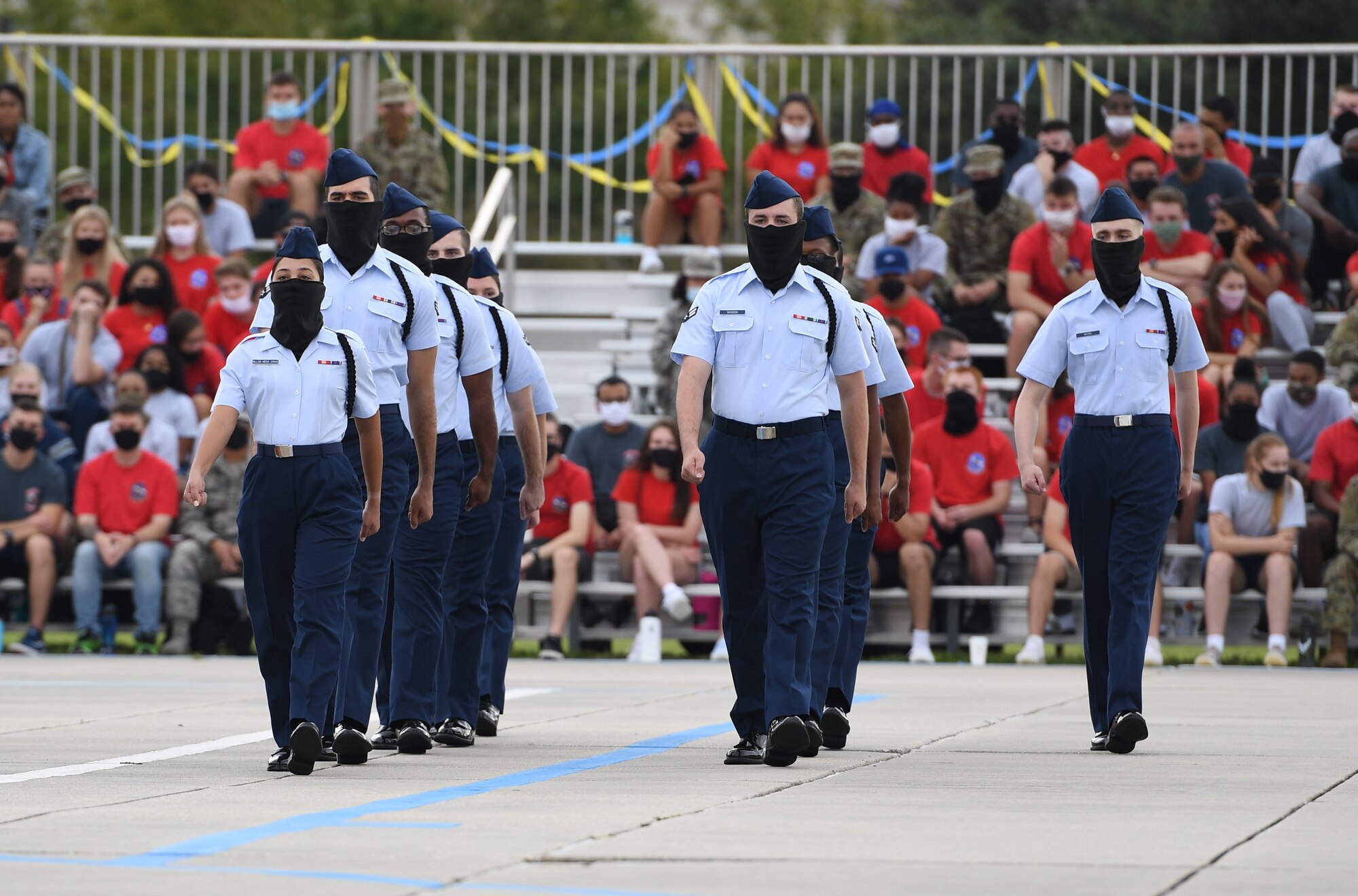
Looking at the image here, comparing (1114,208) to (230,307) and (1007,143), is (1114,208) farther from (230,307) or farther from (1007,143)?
(1007,143)

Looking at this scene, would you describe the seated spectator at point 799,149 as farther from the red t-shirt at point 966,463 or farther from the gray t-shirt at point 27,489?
the gray t-shirt at point 27,489

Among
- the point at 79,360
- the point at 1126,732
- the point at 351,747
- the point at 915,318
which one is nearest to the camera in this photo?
the point at 351,747

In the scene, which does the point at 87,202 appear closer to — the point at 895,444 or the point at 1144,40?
the point at 895,444

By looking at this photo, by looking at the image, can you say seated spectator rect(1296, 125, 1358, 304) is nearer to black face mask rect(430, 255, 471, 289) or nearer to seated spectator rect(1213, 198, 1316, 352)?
seated spectator rect(1213, 198, 1316, 352)

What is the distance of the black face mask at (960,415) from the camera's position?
16.8 metres

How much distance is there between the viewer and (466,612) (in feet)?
32.7

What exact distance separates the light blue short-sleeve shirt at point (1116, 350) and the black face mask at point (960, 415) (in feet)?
22.0

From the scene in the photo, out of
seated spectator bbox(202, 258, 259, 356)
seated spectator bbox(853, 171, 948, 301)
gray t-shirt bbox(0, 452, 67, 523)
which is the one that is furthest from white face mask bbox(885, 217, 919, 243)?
gray t-shirt bbox(0, 452, 67, 523)

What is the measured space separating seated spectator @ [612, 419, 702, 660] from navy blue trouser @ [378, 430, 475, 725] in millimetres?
7069

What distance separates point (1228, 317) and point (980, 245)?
2.17 meters

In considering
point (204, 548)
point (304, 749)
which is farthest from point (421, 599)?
point (204, 548)

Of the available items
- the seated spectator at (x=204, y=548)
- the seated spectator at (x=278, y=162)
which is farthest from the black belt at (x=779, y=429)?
the seated spectator at (x=278, y=162)

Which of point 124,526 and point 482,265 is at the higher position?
point 482,265

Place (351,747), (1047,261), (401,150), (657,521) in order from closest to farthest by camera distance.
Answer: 1. (351,747)
2. (657,521)
3. (1047,261)
4. (401,150)
